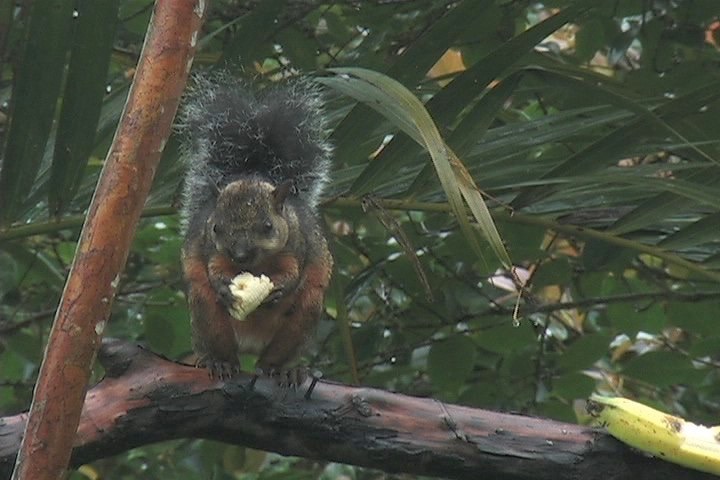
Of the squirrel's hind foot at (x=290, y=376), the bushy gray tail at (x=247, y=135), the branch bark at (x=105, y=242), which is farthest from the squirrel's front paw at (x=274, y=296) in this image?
the branch bark at (x=105, y=242)

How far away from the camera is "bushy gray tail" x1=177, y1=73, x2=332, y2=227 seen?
7.59 feet

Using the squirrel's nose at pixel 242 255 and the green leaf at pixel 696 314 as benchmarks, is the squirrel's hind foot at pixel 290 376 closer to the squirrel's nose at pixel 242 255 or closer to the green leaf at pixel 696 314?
the squirrel's nose at pixel 242 255

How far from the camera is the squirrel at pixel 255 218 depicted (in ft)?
7.43

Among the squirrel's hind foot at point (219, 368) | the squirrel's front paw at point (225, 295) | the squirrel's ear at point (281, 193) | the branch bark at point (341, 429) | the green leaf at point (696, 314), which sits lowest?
the branch bark at point (341, 429)

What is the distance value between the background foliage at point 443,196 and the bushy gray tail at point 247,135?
69mm

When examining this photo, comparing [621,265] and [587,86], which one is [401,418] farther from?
[621,265]

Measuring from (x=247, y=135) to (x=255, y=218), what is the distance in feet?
0.61

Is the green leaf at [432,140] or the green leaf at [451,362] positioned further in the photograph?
the green leaf at [451,362]

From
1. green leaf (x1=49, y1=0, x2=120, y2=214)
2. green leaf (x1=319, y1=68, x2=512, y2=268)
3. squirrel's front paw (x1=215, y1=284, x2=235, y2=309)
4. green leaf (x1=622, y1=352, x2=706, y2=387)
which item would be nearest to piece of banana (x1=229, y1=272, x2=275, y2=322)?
squirrel's front paw (x1=215, y1=284, x2=235, y2=309)

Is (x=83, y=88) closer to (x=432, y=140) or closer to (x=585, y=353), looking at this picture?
(x=432, y=140)

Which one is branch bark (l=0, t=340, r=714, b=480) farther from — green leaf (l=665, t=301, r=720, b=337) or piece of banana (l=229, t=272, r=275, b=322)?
green leaf (l=665, t=301, r=720, b=337)

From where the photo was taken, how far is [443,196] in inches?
95.7

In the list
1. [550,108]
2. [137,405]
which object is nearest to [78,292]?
[137,405]

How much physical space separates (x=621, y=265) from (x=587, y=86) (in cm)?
100
